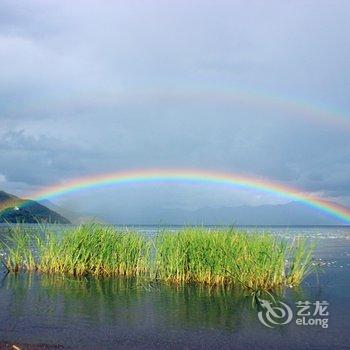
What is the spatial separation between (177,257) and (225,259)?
2293 mm

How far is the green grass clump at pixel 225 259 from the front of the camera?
804 inches

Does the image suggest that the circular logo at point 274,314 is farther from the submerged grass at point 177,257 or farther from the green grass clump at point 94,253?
the green grass clump at point 94,253

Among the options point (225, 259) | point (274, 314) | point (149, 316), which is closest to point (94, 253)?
point (225, 259)

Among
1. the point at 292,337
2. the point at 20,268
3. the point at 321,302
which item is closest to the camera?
the point at 292,337

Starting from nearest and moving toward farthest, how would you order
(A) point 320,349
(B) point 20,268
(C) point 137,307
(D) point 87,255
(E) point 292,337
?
(A) point 320,349
(E) point 292,337
(C) point 137,307
(D) point 87,255
(B) point 20,268

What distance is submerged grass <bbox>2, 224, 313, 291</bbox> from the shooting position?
20.5 meters

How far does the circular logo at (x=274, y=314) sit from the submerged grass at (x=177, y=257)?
2396 millimetres

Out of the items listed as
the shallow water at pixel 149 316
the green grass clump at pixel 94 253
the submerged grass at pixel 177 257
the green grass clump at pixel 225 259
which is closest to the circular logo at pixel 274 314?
the shallow water at pixel 149 316

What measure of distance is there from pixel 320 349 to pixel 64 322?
7.83m

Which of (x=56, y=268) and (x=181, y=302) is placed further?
(x=56, y=268)

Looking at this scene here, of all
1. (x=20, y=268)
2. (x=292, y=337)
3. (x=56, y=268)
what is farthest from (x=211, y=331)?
(x=20, y=268)

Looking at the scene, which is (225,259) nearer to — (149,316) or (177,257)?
(177,257)

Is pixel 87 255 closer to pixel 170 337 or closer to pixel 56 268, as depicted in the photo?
pixel 56 268

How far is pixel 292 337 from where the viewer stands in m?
13.7
